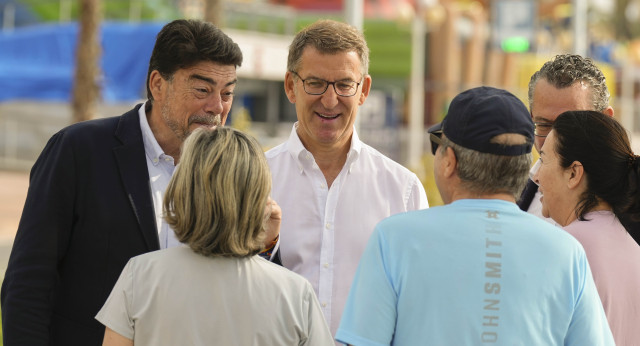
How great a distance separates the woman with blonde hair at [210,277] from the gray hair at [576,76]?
187 cm

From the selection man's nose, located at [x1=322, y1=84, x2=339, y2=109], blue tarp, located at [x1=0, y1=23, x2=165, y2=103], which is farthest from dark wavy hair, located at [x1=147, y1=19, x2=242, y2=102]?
blue tarp, located at [x1=0, y1=23, x2=165, y2=103]

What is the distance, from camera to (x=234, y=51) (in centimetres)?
368

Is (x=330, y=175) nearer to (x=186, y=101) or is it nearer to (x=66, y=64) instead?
(x=186, y=101)

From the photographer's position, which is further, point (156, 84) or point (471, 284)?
point (156, 84)

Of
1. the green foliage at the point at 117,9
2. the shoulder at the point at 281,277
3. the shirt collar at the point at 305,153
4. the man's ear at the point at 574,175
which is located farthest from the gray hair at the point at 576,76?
the green foliage at the point at 117,9

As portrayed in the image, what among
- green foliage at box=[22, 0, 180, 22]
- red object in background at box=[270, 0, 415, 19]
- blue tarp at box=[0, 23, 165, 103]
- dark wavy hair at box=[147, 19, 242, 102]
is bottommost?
blue tarp at box=[0, 23, 165, 103]

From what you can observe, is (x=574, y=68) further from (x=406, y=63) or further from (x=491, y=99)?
(x=406, y=63)

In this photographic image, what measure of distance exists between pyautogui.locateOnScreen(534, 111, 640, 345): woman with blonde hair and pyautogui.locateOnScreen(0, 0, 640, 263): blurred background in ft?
42.3

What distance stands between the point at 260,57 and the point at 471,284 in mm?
26677

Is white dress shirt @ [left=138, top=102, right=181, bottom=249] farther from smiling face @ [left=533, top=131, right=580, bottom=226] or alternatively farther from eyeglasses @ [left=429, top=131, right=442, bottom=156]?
smiling face @ [left=533, top=131, right=580, bottom=226]

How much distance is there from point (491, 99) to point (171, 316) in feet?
3.82

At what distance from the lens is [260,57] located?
28781mm

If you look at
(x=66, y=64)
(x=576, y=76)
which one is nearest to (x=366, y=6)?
(x=66, y=64)

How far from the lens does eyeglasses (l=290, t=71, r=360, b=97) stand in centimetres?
376
